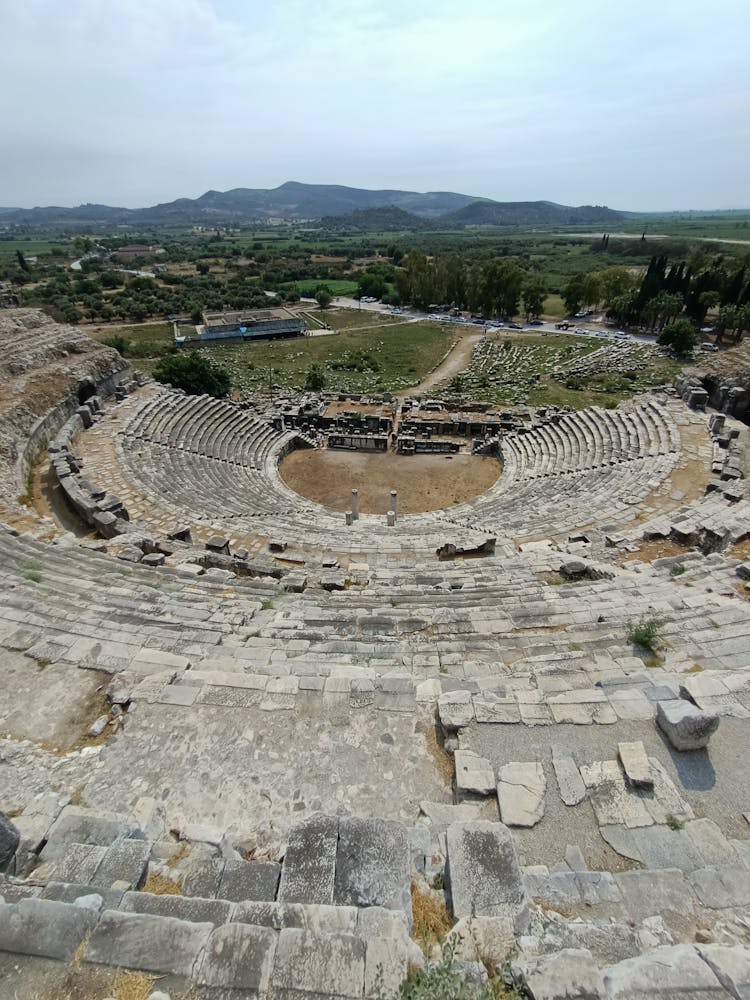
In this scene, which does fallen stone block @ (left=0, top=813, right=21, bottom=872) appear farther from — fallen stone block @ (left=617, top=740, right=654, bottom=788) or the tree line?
the tree line

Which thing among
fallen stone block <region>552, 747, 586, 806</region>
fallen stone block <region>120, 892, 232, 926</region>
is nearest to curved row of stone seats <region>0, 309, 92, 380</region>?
fallen stone block <region>120, 892, 232, 926</region>

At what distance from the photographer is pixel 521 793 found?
6504mm

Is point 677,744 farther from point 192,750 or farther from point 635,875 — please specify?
point 192,750

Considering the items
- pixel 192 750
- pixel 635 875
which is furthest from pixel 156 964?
pixel 635 875

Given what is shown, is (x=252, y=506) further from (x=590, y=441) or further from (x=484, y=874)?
(x=590, y=441)

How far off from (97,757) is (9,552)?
869 cm

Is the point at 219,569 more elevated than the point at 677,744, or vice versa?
the point at 677,744

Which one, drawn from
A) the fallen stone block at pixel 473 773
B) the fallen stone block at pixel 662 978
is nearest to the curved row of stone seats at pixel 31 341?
the fallen stone block at pixel 473 773

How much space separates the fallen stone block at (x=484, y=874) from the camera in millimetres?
4871

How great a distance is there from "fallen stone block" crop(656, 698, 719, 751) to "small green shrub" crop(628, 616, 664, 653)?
249 centimetres

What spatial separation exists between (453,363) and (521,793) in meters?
51.8

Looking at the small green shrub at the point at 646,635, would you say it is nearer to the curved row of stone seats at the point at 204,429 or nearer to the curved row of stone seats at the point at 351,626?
the curved row of stone seats at the point at 351,626

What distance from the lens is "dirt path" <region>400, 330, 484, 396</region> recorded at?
154 ft

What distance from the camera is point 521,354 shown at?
5503 cm
